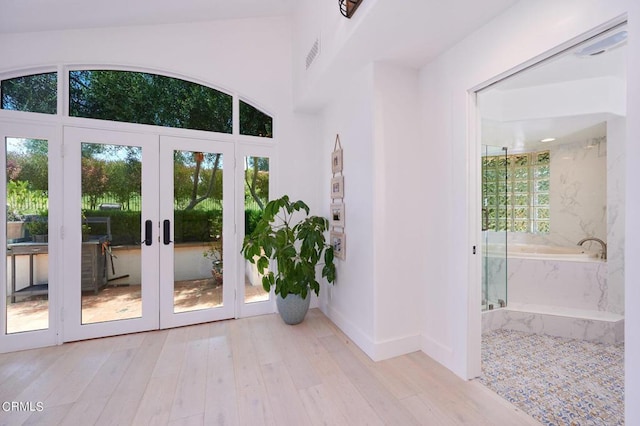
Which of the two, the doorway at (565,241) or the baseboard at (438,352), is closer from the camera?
the doorway at (565,241)

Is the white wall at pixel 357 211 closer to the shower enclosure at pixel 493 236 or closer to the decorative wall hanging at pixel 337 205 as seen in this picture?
the decorative wall hanging at pixel 337 205

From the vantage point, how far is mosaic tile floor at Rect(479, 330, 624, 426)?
1677 millimetres

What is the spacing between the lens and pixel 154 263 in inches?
113

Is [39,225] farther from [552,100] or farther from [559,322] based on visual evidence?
[552,100]

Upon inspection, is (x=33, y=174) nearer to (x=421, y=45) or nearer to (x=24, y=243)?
(x=24, y=243)

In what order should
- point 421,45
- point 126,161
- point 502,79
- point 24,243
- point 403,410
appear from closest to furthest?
point 403,410, point 502,79, point 421,45, point 24,243, point 126,161

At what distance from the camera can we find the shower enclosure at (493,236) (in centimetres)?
298

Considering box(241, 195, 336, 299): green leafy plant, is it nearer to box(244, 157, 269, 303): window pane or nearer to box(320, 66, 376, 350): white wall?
box(320, 66, 376, 350): white wall

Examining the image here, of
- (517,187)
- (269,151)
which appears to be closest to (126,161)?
(269,151)

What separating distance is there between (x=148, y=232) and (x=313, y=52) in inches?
96.4

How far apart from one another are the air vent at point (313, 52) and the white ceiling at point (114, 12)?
0.91 m

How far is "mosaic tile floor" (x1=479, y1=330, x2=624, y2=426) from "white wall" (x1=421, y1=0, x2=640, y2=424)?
12.0 inches

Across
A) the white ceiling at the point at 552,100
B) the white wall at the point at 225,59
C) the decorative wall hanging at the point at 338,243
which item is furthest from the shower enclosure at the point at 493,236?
the white wall at the point at 225,59

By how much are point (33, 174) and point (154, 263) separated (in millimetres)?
1301
